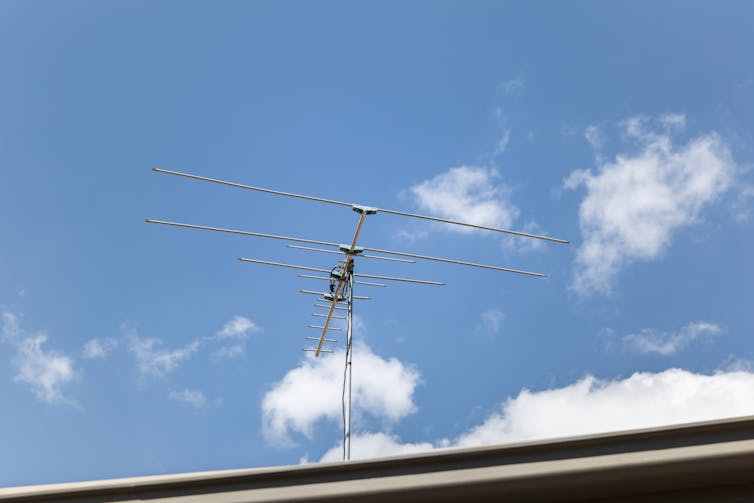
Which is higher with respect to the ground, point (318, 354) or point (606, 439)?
point (318, 354)

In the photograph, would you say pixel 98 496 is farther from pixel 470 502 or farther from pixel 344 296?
pixel 344 296

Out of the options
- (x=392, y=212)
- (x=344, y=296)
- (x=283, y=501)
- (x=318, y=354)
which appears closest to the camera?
(x=283, y=501)

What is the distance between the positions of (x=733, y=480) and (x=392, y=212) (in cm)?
430

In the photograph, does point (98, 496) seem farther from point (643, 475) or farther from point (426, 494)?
point (643, 475)

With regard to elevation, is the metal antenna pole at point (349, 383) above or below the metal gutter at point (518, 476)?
above

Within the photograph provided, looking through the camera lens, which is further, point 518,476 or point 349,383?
point 349,383

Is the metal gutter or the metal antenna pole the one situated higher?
the metal antenna pole

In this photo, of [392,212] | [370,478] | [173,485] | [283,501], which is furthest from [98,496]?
[392,212]

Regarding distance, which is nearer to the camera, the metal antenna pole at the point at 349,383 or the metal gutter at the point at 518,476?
the metal gutter at the point at 518,476

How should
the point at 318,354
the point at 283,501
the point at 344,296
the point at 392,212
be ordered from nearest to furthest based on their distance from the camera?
the point at 283,501 → the point at 392,212 → the point at 344,296 → the point at 318,354

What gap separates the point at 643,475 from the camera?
105cm

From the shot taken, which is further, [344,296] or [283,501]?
[344,296]

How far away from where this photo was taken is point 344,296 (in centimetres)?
603

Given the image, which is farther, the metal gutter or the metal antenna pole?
the metal antenna pole
